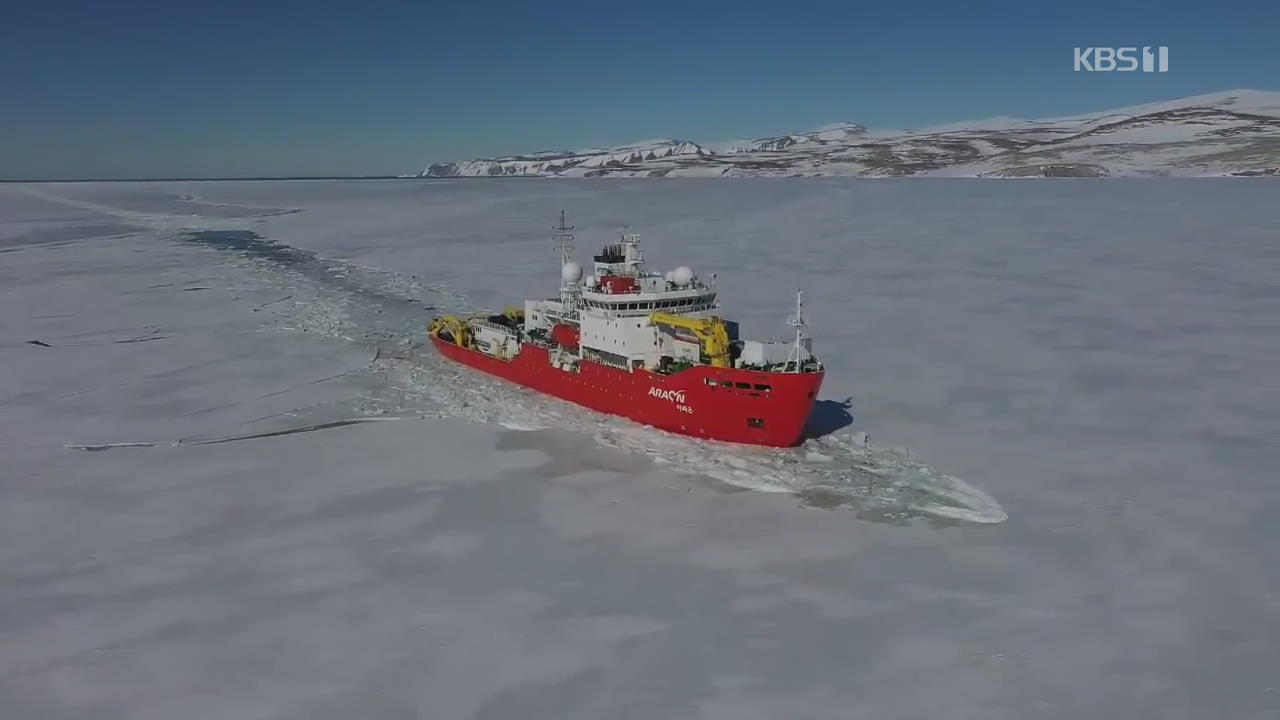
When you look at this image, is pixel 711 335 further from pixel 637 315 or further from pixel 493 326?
pixel 493 326

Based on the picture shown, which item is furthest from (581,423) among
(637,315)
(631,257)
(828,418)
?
(828,418)

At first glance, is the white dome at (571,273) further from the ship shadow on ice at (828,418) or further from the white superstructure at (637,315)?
the ship shadow on ice at (828,418)

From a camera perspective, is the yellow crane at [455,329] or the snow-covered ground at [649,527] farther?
the yellow crane at [455,329]

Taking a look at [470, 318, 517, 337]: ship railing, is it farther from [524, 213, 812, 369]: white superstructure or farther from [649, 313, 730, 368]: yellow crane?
[649, 313, 730, 368]: yellow crane

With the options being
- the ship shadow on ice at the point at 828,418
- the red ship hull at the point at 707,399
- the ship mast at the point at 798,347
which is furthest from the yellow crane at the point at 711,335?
the ship shadow on ice at the point at 828,418

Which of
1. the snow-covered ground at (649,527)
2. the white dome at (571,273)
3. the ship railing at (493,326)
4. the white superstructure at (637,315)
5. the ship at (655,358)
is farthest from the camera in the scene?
the ship railing at (493,326)
